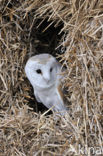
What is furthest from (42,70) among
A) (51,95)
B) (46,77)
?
(51,95)

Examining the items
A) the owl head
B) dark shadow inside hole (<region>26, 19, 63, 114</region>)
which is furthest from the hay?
dark shadow inside hole (<region>26, 19, 63, 114</region>)

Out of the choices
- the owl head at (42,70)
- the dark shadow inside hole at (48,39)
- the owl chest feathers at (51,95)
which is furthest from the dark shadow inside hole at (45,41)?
the owl head at (42,70)

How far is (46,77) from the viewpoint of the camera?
209 centimetres

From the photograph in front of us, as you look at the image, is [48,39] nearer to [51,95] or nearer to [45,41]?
[45,41]

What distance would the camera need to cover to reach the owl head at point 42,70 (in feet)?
6.86

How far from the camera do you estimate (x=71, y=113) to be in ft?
6.51

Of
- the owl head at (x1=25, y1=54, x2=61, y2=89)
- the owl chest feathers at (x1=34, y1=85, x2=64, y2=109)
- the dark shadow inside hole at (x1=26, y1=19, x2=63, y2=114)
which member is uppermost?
the dark shadow inside hole at (x1=26, y1=19, x2=63, y2=114)

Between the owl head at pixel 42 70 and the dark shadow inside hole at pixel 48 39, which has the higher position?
the dark shadow inside hole at pixel 48 39

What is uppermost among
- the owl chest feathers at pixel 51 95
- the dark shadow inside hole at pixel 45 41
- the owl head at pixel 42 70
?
the dark shadow inside hole at pixel 45 41

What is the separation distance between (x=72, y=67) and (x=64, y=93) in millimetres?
465

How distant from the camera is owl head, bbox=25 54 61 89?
2.09 metres

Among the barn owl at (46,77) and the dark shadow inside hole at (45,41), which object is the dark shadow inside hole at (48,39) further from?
the barn owl at (46,77)

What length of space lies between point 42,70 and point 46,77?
0.06 m

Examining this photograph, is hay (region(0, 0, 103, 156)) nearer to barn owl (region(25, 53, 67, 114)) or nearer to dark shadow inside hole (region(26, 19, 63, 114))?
barn owl (region(25, 53, 67, 114))
